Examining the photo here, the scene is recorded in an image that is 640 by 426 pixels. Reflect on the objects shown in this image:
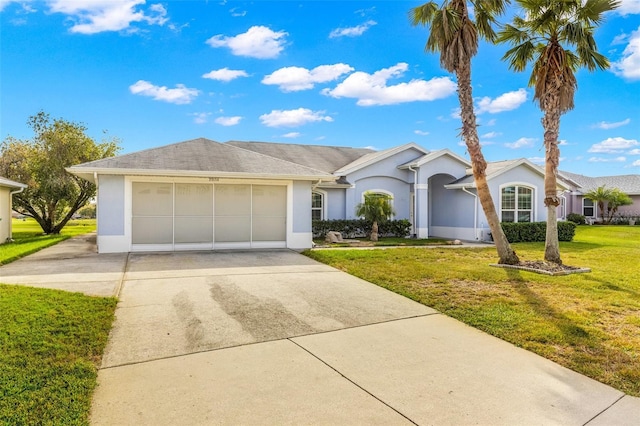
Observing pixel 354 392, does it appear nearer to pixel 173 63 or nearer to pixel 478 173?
pixel 478 173

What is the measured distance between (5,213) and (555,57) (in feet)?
70.8

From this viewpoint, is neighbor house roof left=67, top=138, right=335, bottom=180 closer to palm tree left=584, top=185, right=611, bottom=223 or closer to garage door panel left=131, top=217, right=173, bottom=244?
garage door panel left=131, top=217, right=173, bottom=244

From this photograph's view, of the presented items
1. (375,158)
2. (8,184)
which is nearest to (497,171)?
(375,158)

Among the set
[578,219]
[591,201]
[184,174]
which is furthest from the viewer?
[591,201]

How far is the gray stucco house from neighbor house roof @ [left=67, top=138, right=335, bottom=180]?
0.03 m

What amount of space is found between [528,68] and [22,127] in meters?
26.5

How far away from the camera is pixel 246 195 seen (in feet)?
49.4

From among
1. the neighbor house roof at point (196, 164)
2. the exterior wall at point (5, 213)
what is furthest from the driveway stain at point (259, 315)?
the exterior wall at point (5, 213)

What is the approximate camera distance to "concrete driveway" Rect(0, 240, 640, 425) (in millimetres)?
3592

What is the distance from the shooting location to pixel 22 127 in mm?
23453

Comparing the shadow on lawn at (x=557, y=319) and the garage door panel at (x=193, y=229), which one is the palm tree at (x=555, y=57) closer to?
the shadow on lawn at (x=557, y=319)

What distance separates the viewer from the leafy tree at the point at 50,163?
2167cm

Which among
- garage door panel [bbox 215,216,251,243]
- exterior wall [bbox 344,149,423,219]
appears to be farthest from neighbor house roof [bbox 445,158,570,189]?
garage door panel [bbox 215,216,251,243]

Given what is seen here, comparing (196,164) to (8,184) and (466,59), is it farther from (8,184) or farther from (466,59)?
(466,59)
